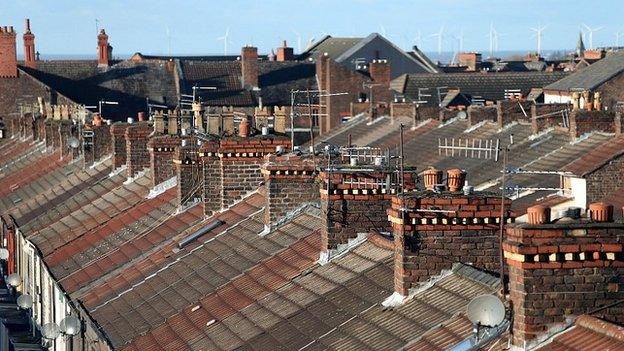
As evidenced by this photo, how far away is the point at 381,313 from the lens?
21.8 m

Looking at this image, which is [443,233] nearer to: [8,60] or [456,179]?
[456,179]

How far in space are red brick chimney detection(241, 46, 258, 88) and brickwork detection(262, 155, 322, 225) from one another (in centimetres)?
7501

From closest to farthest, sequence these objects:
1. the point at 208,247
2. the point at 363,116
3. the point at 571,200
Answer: the point at 208,247 → the point at 571,200 → the point at 363,116

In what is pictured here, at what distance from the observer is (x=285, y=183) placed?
30.2 meters

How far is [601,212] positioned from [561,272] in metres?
→ 0.81

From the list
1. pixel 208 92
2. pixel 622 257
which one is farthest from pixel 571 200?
pixel 208 92

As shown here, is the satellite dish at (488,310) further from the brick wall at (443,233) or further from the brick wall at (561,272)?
the brick wall at (443,233)

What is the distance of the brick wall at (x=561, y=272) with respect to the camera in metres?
16.9

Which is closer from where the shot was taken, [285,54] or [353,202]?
[353,202]

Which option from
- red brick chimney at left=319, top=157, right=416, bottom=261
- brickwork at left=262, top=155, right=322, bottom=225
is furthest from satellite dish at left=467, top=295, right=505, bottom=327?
brickwork at left=262, top=155, right=322, bottom=225

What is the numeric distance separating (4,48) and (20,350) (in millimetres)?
65940

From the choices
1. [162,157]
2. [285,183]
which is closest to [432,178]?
[285,183]

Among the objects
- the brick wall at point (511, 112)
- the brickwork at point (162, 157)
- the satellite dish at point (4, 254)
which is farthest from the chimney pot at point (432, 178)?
the satellite dish at point (4, 254)

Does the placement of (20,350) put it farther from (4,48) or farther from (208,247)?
(4,48)
